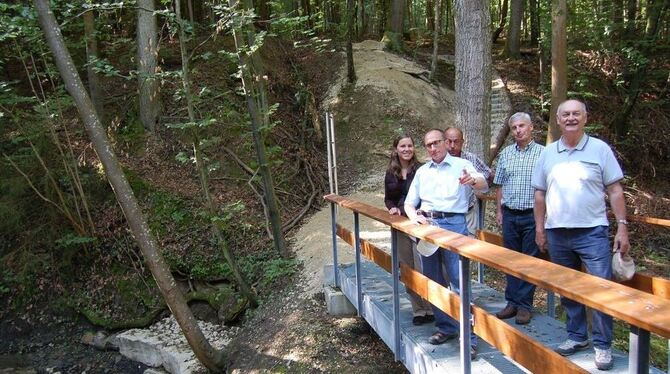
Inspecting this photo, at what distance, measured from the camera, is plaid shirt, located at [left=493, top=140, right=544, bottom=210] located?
Answer: 4.10 metres

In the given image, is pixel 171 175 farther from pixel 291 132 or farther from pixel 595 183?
pixel 595 183

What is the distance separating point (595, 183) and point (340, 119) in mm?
12162

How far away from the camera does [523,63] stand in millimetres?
19562

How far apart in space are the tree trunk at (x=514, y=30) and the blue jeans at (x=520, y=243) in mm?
16855

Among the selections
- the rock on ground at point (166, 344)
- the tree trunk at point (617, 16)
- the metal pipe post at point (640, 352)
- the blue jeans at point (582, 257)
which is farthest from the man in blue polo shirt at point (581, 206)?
the tree trunk at point (617, 16)

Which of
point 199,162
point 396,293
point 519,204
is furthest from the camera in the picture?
point 199,162

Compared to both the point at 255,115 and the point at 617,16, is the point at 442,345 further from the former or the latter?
the point at 617,16

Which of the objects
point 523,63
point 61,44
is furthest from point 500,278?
point 523,63

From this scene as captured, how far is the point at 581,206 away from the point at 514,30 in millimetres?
18359

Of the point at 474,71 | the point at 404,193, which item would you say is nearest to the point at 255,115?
the point at 474,71

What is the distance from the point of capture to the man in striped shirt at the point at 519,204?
4.09 metres

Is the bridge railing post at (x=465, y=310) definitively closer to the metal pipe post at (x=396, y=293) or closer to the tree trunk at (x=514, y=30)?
the metal pipe post at (x=396, y=293)

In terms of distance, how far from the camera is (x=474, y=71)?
670 centimetres

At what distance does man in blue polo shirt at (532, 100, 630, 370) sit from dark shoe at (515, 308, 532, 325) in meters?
0.57
